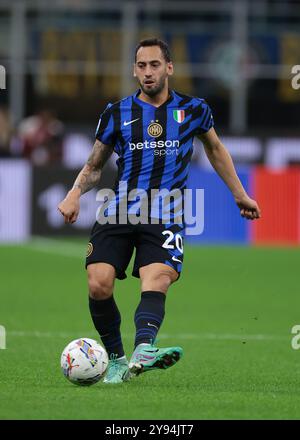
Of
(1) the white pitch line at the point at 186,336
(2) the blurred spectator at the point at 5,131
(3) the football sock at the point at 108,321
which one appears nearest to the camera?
(3) the football sock at the point at 108,321

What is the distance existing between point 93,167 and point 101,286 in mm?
835

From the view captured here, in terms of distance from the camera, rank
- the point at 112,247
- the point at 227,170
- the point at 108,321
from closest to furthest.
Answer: the point at 112,247, the point at 108,321, the point at 227,170

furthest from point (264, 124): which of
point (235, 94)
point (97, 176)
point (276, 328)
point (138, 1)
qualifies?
point (97, 176)

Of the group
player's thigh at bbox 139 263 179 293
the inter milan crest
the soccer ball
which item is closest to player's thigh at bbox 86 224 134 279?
player's thigh at bbox 139 263 179 293

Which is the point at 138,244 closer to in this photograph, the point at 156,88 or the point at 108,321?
the point at 108,321

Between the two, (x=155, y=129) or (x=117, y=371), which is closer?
(x=155, y=129)

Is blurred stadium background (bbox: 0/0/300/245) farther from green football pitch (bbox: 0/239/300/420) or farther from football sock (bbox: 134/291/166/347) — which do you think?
football sock (bbox: 134/291/166/347)

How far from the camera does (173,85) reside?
2441 cm

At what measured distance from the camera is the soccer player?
7.48m

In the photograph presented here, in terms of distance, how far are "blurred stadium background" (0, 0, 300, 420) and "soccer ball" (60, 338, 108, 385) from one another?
305 cm

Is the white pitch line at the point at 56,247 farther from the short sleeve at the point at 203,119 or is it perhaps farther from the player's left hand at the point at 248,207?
the short sleeve at the point at 203,119

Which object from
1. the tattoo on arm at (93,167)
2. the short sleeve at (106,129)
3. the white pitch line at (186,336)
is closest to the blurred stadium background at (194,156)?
the white pitch line at (186,336)

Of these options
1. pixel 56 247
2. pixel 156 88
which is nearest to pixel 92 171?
pixel 156 88

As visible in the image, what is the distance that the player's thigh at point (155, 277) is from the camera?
747 cm
